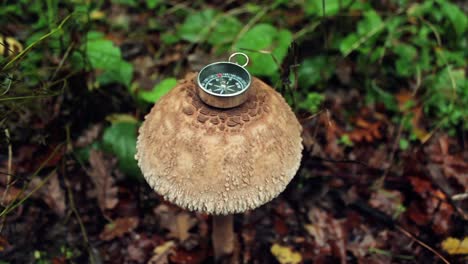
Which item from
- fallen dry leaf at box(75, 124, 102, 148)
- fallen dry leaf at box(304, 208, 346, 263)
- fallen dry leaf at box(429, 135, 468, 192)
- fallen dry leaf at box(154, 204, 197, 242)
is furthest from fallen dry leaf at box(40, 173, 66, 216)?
fallen dry leaf at box(429, 135, 468, 192)

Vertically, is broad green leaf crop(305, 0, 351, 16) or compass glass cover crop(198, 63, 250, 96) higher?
compass glass cover crop(198, 63, 250, 96)

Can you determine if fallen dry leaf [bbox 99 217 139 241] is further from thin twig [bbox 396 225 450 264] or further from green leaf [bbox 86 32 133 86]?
thin twig [bbox 396 225 450 264]

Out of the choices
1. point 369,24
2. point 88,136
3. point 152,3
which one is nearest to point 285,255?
point 88,136

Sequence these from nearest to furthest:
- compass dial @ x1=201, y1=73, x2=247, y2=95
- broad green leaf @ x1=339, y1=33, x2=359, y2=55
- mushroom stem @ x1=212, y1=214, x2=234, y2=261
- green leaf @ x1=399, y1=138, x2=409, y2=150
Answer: compass dial @ x1=201, y1=73, x2=247, y2=95 < mushroom stem @ x1=212, y1=214, x2=234, y2=261 < green leaf @ x1=399, y1=138, x2=409, y2=150 < broad green leaf @ x1=339, y1=33, x2=359, y2=55

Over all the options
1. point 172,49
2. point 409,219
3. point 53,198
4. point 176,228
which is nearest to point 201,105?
point 176,228

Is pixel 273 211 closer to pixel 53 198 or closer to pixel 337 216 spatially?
pixel 337 216

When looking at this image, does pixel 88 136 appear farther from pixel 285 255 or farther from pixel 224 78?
pixel 285 255

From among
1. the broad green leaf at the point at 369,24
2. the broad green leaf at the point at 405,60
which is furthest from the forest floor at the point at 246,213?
the broad green leaf at the point at 369,24

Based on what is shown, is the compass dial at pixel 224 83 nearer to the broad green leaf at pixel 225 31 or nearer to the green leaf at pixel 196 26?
the broad green leaf at pixel 225 31
